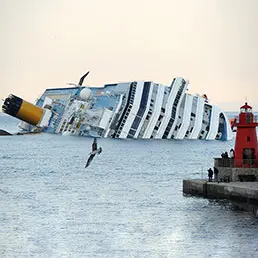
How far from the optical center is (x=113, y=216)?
125 feet

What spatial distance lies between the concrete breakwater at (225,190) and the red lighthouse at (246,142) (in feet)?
6.73

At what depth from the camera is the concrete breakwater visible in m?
37.4

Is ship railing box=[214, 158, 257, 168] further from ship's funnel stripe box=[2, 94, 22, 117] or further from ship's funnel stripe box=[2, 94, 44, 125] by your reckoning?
ship's funnel stripe box=[2, 94, 44, 125]

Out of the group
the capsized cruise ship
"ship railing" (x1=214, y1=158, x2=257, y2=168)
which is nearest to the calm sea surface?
"ship railing" (x1=214, y1=158, x2=257, y2=168)

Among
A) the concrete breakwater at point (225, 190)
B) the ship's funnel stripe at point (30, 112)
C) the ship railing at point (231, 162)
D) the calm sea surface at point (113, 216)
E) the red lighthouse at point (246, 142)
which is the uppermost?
the ship's funnel stripe at point (30, 112)

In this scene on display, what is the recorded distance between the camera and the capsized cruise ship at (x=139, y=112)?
98000 mm

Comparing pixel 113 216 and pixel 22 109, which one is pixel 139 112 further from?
pixel 113 216

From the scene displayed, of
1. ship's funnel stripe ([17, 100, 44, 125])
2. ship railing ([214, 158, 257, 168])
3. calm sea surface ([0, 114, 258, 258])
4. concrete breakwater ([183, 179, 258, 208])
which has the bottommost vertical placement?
calm sea surface ([0, 114, 258, 258])

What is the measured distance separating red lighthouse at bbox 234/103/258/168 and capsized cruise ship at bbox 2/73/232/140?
5355cm

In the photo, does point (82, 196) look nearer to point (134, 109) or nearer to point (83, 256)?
point (83, 256)

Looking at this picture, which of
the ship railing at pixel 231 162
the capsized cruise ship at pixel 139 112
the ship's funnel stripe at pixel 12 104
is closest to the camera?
the ship railing at pixel 231 162

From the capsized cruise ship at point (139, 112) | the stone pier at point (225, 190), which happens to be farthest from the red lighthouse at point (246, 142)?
the capsized cruise ship at point (139, 112)

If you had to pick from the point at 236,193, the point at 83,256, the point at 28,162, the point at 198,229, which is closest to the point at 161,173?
the point at 28,162

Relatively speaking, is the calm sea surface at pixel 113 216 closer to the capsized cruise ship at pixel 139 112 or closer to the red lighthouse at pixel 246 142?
the red lighthouse at pixel 246 142
